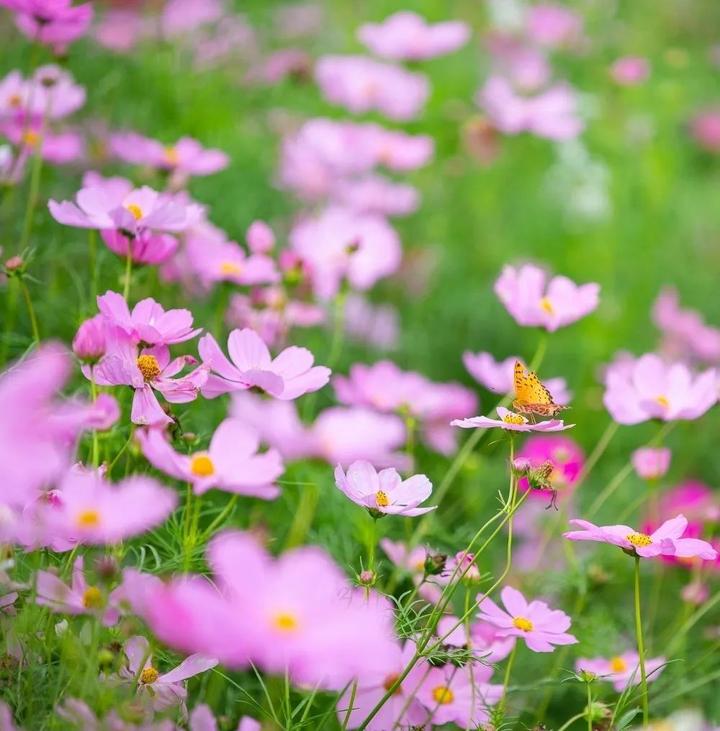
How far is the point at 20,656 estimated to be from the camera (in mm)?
587

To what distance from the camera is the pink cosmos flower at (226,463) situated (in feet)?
1.76

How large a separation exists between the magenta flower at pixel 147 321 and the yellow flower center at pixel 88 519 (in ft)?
0.61

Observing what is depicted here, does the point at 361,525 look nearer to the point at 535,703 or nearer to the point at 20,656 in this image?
the point at 535,703

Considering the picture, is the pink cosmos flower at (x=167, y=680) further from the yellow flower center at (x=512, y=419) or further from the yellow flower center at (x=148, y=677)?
the yellow flower center at (x=512, y=419)

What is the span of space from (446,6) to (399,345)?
5.72 ft

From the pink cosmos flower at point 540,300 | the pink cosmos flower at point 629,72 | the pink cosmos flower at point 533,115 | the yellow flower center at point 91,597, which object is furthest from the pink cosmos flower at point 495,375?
the pink cosmos flower at point 629,72

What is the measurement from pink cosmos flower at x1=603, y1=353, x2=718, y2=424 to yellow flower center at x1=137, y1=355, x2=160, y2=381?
1.28 feet

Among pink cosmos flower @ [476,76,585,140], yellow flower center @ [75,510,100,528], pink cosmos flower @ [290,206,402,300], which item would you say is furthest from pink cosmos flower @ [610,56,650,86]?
yellow flower center @ [75,510,100,528]

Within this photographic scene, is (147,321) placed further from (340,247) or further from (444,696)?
(340,247)

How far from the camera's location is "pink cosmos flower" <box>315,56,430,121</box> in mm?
1636

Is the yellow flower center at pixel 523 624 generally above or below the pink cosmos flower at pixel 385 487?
below

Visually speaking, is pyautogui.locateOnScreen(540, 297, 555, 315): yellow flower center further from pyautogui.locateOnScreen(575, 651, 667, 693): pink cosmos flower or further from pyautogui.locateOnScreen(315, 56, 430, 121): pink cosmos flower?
pyautogui.locateOnScreen(315, 56, 430, 121): pink cosmos flower

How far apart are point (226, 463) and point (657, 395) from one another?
0.46 meters

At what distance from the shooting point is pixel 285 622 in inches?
16.7
